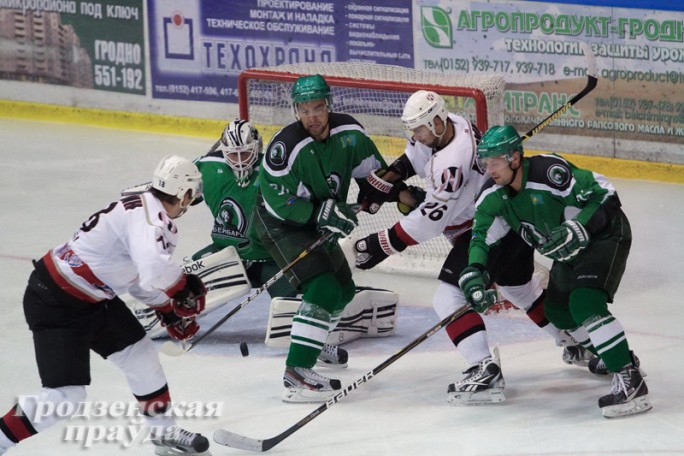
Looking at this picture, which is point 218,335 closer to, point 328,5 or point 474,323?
point 474,323

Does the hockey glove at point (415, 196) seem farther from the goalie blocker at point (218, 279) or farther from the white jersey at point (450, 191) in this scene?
the goalie blocker at point (218, 279)

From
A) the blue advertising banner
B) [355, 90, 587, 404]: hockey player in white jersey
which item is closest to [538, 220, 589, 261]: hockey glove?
[355, 90, 587, 404]: hockey player in white jersey

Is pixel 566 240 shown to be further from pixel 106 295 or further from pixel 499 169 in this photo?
pixel 106 295

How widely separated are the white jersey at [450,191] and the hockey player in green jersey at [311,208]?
0.81ft

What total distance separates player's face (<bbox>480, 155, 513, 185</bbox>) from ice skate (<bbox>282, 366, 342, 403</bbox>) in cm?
105

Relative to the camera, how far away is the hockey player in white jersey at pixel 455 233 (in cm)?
500

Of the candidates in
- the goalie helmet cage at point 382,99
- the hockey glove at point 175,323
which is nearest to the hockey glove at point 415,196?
the goalie helmet cage at point 382,99

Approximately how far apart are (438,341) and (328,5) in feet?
12.1

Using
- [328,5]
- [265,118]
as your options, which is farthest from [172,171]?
[328,5]

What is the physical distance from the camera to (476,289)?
471 cm

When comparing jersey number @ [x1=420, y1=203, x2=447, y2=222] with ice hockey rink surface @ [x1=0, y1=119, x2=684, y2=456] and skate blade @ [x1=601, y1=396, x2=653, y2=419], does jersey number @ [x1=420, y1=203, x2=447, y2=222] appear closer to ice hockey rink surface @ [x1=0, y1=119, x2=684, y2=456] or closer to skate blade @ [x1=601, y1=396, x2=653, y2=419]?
ice hockey rink surface @ [x1=0, y1=119, x2=684, y2=456]

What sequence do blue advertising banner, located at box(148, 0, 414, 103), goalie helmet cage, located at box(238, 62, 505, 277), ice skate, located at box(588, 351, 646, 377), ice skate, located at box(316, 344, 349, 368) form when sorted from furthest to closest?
blue advertising banner, located at box(148, 0, 414, 103), goalie helmet cage, located at box(238, 62, 505, 277), ice skate, located at box(316, 344, 349, 368), ice skate, located at box(588, 351, 646, 377)

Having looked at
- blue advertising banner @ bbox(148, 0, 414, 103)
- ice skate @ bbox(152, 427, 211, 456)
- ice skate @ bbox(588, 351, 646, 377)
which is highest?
blue advertising banner @ bbox(148, 0, 414, 103)

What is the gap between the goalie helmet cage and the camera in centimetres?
645
